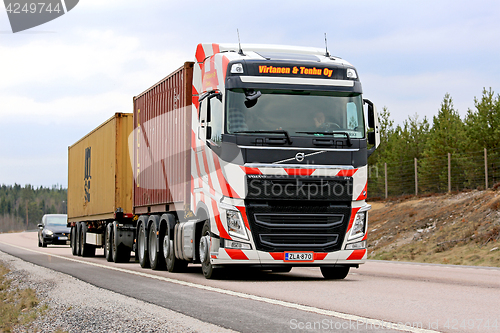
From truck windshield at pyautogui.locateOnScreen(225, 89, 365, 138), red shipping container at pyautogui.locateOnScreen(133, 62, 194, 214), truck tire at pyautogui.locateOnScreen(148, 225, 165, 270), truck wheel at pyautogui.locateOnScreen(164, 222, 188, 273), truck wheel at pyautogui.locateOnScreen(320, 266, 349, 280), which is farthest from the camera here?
truck tire at pyautogui.locateOnScreen(148, 225, 165, 270)

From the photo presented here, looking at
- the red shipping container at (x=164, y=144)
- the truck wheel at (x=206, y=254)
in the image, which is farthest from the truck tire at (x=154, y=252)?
the truck wheel at (x=206, y=254)

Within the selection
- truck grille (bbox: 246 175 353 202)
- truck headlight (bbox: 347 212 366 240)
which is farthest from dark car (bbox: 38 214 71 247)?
truck headlight (bbox: 347 212 366 240)

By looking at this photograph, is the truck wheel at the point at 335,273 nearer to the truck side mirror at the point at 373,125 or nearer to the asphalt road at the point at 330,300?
the asphalt road at the point at 330,300

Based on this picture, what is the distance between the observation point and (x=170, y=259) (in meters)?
15.3

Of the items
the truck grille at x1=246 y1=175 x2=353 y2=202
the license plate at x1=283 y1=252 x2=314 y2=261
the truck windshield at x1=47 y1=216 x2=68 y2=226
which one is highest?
the truck grille at x1=246 y1=175 x2=353 y2=202

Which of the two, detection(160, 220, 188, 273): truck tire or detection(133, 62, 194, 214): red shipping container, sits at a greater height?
detection(133, 62, 194, 214): red shipping container

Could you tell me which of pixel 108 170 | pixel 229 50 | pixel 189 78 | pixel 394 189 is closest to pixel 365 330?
pixel 229 50

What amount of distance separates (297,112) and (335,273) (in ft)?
Result: 11.3

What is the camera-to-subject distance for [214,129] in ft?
39.9

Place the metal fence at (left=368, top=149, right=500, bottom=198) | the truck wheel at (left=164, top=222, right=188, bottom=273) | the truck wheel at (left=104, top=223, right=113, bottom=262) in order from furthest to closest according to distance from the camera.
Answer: the metal fence at (left=368, top=149, right=500, bottom=198)
the truck wheel at (left=104, top=223, right=113, bottom=262)
the truck wheel at (left=164, top=222, right=188, bottom=273)

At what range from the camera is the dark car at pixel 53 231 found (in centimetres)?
3666

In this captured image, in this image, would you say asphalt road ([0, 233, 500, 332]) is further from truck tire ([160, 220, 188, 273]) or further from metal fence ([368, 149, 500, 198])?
metal fence ([368, 149, 500, 198])

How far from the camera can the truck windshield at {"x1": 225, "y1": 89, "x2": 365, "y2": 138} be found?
11711 millimetres

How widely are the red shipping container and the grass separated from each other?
13.6ft
